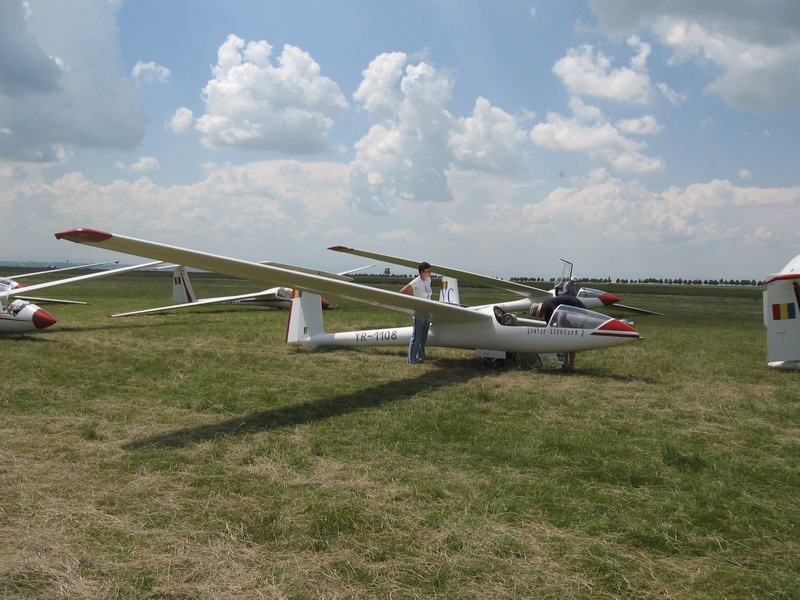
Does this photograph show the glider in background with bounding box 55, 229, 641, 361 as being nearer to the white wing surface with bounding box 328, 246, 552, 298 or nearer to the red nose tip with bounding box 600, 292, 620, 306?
the white wing surface with bounding box 328, 246, 552, 298

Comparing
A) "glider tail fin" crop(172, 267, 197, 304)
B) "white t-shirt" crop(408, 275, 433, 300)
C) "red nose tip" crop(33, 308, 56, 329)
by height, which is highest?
"glider tail fin" crop(172, 267, 197, 304)

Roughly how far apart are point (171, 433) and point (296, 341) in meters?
6.01

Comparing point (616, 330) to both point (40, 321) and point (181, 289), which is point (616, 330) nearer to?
point (40, 321)

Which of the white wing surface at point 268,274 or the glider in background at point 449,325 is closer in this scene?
the white wing surface at point 268,274

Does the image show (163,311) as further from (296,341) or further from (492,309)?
(492,309)

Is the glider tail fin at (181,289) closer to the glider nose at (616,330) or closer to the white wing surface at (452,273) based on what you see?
the white wing surface at (452,273)

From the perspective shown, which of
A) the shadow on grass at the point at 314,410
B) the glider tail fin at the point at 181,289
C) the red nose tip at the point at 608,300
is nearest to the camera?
the shadow on grass at the point at 314,410

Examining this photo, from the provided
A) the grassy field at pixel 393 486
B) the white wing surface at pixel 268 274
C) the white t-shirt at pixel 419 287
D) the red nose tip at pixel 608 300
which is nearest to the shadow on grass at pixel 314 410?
the grassy field at pixel 393 486

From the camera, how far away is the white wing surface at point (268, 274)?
5352 millimetres

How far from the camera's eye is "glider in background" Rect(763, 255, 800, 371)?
9984mm

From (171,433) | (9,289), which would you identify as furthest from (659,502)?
(9,289)

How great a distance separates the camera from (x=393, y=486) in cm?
428

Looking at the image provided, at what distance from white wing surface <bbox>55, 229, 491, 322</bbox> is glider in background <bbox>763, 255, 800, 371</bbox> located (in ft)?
17.2

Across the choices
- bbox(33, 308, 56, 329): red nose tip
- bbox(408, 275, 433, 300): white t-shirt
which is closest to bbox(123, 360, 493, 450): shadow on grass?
bbox(408, 275, 433, 300): white t-shirt
